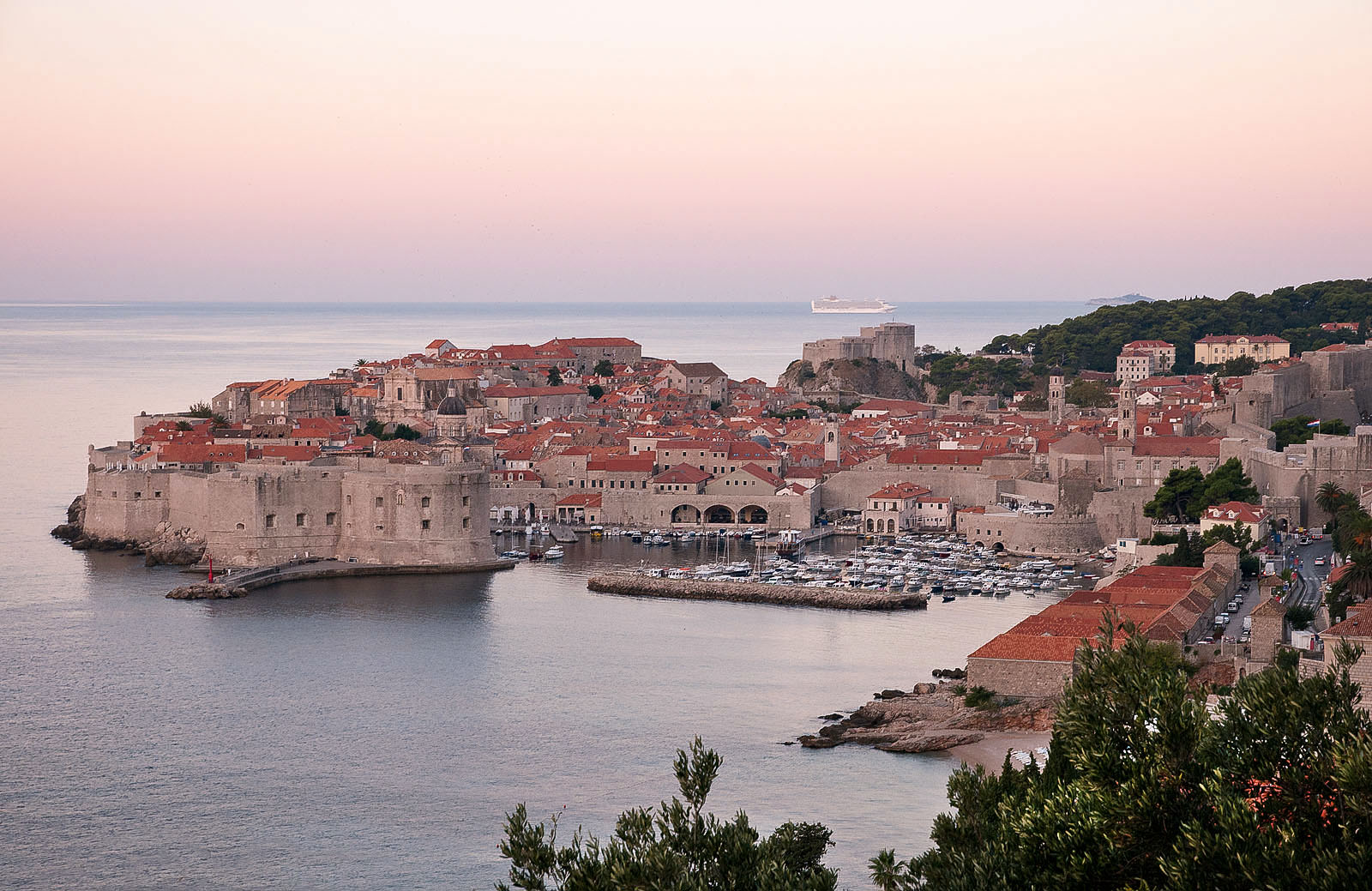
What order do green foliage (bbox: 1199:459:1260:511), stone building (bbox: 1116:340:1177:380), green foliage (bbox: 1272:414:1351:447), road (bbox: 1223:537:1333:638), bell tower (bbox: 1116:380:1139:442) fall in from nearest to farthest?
road (bbox: 1223:537:1333:638), green foliage (bbox: 1199:459:1260:511), green foliage (bbox: 1272:414:1351:447), bell tower (bbox: 1116:380:1139:442), stone building (bbox: 1116:340:1177:380)

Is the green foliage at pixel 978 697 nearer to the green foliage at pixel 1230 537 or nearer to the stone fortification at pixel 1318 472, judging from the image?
the green foliage at pixel 1230 537

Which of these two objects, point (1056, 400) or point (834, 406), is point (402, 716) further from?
point (834, 406)

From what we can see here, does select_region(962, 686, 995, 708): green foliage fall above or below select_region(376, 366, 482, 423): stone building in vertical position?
below

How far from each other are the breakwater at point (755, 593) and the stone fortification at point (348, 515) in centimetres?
230

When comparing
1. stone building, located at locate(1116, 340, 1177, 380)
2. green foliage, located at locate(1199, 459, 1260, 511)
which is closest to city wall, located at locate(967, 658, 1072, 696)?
green foliage, located at locate(1199, 459, 1260, 511)

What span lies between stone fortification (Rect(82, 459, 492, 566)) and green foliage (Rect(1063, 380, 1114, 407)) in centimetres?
1597

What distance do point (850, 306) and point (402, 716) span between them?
4046 inches

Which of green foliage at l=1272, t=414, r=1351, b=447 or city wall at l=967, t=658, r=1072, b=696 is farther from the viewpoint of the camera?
green foliage at l=1272, t=414, r=1351, b=447

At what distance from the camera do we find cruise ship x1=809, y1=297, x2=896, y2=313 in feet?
364

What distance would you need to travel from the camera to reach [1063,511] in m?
22.7

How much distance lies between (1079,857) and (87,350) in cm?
7779

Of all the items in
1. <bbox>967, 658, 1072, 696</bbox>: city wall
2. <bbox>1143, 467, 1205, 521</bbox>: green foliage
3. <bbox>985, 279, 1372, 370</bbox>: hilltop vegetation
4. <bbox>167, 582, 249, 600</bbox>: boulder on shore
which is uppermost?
<bbox>985, 279, 1372, 370</bbox>: hilltop vegetation

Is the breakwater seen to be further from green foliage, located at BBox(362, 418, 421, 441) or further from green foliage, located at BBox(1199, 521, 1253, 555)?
green foliage, located at BBox(362, 418, 421, 441)

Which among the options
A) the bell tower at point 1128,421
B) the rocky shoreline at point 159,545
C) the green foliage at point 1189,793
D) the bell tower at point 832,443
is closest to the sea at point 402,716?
the rocky shoreline at point 159,545
